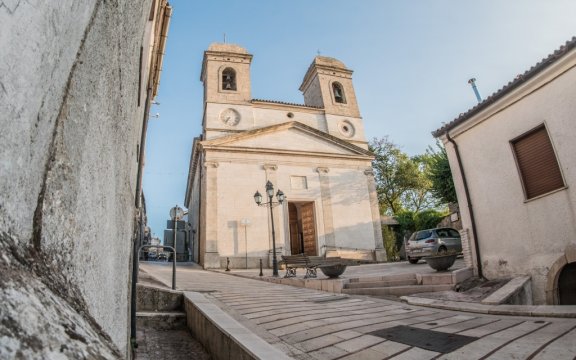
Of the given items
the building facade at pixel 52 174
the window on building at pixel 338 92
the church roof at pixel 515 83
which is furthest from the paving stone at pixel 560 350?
the window on building at pixel 338 92

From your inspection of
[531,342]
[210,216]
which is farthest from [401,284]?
[210,216]

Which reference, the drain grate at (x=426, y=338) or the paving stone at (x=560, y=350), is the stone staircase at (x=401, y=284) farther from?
the paving stone at (x=560, y=350)

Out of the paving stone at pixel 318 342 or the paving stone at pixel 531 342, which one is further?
the paving stone at pixel 318 342

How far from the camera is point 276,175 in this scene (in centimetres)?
1922

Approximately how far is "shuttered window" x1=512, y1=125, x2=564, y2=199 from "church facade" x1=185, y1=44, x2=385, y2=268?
1208 centimetres

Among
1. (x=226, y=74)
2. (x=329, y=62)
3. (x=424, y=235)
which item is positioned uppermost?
(x=329, y=62)

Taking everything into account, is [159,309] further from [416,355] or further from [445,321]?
[445,321]

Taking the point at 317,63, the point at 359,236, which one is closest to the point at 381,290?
the point at 359,236

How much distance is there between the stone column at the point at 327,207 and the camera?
1878cm

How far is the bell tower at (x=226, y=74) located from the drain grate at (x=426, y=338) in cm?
1899

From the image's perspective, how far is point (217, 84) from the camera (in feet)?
69.6

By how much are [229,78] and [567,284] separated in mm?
20554

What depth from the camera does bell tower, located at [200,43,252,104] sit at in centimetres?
2100

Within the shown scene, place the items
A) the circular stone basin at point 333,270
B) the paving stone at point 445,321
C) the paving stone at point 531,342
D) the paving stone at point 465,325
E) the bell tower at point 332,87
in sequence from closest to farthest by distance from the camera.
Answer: the paving stone at point 531,342, the paving stone at point 465,325, the paving stone at point 445,321, the circular stone basin at point 333,270, the bell tower at point 332,87
